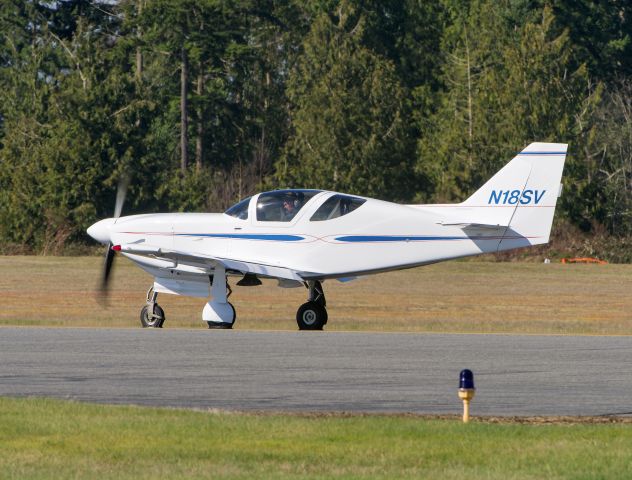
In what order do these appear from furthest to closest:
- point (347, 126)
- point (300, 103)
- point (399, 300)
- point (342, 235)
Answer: point (300, 103) < point (347, 126) < point (399, 300) < point (342, 235)

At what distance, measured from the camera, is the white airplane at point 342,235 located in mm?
22797

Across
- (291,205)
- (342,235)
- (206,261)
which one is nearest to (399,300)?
(342,235)

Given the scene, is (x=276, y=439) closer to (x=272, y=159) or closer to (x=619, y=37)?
(x=272, y=159)

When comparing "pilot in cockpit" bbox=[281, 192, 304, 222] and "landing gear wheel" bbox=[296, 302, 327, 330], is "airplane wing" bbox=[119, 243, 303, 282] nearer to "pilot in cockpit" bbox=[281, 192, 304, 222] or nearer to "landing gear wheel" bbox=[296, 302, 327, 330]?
"landing gear wheel" bbox=[296, 302, 327, 330]

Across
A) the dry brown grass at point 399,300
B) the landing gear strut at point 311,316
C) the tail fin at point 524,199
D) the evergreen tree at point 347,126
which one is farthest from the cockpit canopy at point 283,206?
the evergreen tree at point 347,126

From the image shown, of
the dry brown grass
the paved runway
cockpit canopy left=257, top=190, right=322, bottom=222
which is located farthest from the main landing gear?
the dry brown grass

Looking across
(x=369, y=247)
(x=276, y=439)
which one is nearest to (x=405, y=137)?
(x=369, y=247)

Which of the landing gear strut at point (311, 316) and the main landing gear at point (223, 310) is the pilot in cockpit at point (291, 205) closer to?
the main landing gear at point (223, 310)

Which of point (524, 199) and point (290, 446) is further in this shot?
point (524, 199)

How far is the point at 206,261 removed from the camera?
2269 cm

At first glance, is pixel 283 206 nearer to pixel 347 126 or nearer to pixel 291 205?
pixel 291 205

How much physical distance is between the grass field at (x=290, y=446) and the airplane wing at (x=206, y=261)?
426 inches

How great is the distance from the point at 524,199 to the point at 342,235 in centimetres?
317

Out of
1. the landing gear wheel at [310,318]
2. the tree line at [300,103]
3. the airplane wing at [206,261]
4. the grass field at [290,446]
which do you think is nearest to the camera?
the grass field at [290,446]
